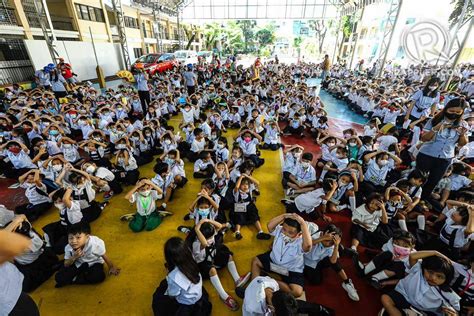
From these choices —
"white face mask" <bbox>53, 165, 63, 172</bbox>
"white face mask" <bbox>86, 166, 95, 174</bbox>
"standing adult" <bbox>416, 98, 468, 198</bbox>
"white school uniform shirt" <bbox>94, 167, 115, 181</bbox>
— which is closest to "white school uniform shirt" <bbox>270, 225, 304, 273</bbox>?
"standing adult" <bbox>416, 98, 468, 198</bbox>

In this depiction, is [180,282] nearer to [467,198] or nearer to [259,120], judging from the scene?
[467,198]

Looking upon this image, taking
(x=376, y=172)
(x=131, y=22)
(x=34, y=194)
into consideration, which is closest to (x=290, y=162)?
(x=376, y=172)

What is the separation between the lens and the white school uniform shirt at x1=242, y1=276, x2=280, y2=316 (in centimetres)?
207

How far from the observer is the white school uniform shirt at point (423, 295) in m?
2.29

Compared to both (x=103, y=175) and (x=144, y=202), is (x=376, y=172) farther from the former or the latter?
(x=103, y=175)

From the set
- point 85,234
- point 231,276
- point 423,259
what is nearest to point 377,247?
point 423,259

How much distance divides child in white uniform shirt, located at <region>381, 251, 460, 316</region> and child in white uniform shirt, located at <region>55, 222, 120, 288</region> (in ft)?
10.8

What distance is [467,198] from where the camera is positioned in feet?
11.7

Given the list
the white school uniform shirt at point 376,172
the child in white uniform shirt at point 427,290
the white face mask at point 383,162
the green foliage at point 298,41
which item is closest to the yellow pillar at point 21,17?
the white school uniform shirt at point 376,172

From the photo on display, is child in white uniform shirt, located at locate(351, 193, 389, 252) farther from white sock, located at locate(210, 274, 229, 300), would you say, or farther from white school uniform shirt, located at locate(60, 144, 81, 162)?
white school uniform shirt, located at locate(60, 144, 81, 162)

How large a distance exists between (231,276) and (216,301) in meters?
0.38

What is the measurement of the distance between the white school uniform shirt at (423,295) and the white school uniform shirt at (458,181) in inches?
115

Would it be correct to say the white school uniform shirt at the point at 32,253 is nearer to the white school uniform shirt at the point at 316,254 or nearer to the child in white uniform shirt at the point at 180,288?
the child in white uniform shirt at the point at 180,288

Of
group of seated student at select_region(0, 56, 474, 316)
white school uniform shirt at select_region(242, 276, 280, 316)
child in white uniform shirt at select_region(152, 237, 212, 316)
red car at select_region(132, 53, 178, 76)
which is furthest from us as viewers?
red car at select_region(132, 53, 178, 76)
